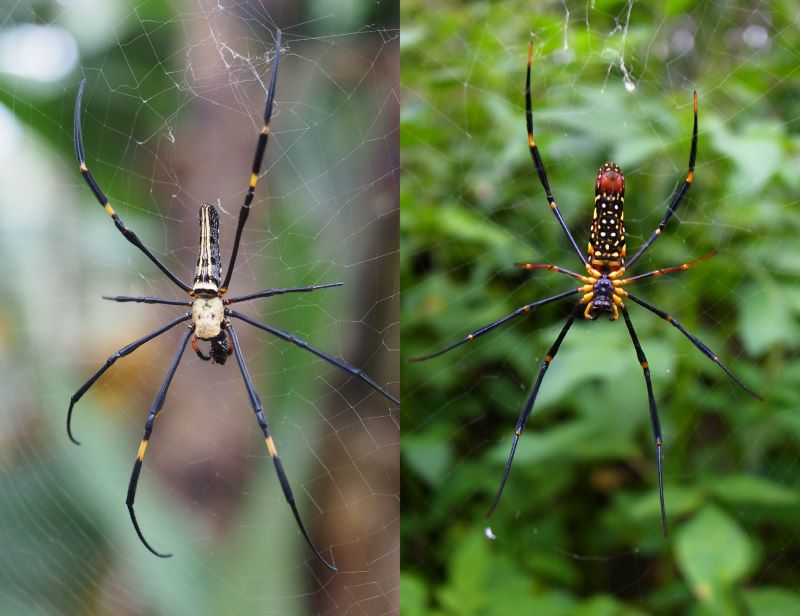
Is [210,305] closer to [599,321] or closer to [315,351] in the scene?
[315,351]

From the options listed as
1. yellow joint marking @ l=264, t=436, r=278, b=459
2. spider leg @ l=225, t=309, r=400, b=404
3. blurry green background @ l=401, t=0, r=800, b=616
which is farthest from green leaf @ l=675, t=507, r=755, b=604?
yellow joint marking @ l=264, t=436, r=278, b=459

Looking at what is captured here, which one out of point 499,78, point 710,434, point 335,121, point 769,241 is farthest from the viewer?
point 710,434

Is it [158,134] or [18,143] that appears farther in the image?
[18,143]

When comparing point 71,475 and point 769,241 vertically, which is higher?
point 769,241

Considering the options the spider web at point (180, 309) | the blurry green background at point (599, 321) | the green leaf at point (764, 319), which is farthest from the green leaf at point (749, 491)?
the spider web at point (180, 309)

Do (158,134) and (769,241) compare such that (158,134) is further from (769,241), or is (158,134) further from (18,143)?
(769,241)

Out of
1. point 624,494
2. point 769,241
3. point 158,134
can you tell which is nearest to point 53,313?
point 158,134

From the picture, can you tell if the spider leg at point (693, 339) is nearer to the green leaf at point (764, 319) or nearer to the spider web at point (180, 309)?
the green leaf at point (764, 319)
